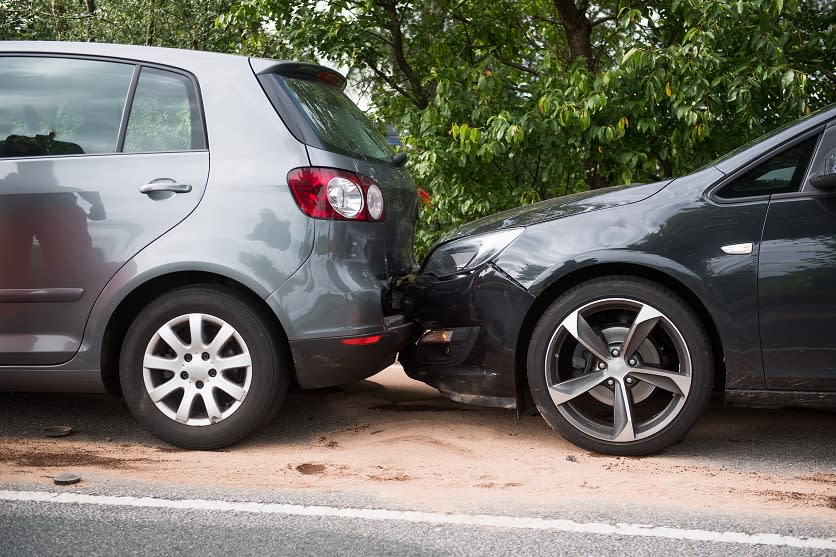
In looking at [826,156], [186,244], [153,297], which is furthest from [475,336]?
[826,156]

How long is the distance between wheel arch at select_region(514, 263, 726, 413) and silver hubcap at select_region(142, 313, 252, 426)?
1.22 metres

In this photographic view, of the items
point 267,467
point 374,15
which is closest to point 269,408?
point 267,467

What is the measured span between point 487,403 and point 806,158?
1749 millimetres

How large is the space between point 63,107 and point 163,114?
46 cm

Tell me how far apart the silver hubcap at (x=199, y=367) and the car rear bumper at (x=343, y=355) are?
0.25 m

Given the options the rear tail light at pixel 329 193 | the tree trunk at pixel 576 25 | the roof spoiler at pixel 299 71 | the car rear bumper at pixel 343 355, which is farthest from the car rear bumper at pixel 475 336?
the tree trunk at pixel 576 25

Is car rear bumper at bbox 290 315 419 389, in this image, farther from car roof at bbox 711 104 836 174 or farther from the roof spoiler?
car roof at bbox 711 104 836 174

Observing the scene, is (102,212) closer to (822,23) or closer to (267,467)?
(267,467)

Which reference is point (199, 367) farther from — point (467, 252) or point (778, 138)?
point (778, 138)

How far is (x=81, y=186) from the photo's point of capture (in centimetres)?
449

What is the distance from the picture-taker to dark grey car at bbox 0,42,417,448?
14.4 ft

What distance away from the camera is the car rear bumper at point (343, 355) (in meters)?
4.43

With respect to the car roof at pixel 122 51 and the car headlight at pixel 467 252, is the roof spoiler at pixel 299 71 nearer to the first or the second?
the car roof at pixel 122 51

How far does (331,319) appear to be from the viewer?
441 cm
